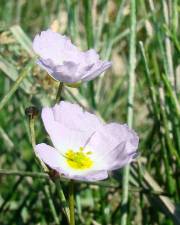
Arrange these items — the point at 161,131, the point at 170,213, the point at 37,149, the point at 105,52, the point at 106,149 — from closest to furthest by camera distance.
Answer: the point at 37,149, the point at 106,149, the point at 170,213, the point at 161,131, the point at 105,52

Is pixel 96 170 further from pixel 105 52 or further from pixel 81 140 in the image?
pixel 105 52

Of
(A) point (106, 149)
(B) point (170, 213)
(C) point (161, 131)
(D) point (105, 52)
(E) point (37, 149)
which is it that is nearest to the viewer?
(E) point (37, 149)

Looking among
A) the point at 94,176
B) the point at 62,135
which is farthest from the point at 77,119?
the point at 94,176

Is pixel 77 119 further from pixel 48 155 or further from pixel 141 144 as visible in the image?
pixel 141 144

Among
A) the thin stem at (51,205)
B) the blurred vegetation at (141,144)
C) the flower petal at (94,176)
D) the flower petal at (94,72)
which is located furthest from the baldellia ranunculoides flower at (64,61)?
the thin stem at (51,205)

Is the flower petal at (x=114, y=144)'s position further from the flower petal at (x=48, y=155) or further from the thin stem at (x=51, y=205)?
the thin stem at (x=51, y=205)

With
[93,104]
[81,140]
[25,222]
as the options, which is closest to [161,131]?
[93,104]

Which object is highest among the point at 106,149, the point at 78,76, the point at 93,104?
the point at 78,76

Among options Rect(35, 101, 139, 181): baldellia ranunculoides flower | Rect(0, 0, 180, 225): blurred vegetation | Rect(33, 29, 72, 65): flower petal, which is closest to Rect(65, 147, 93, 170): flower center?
Rect(35, 101, 139, 181): baldellia ranunculoides flower
